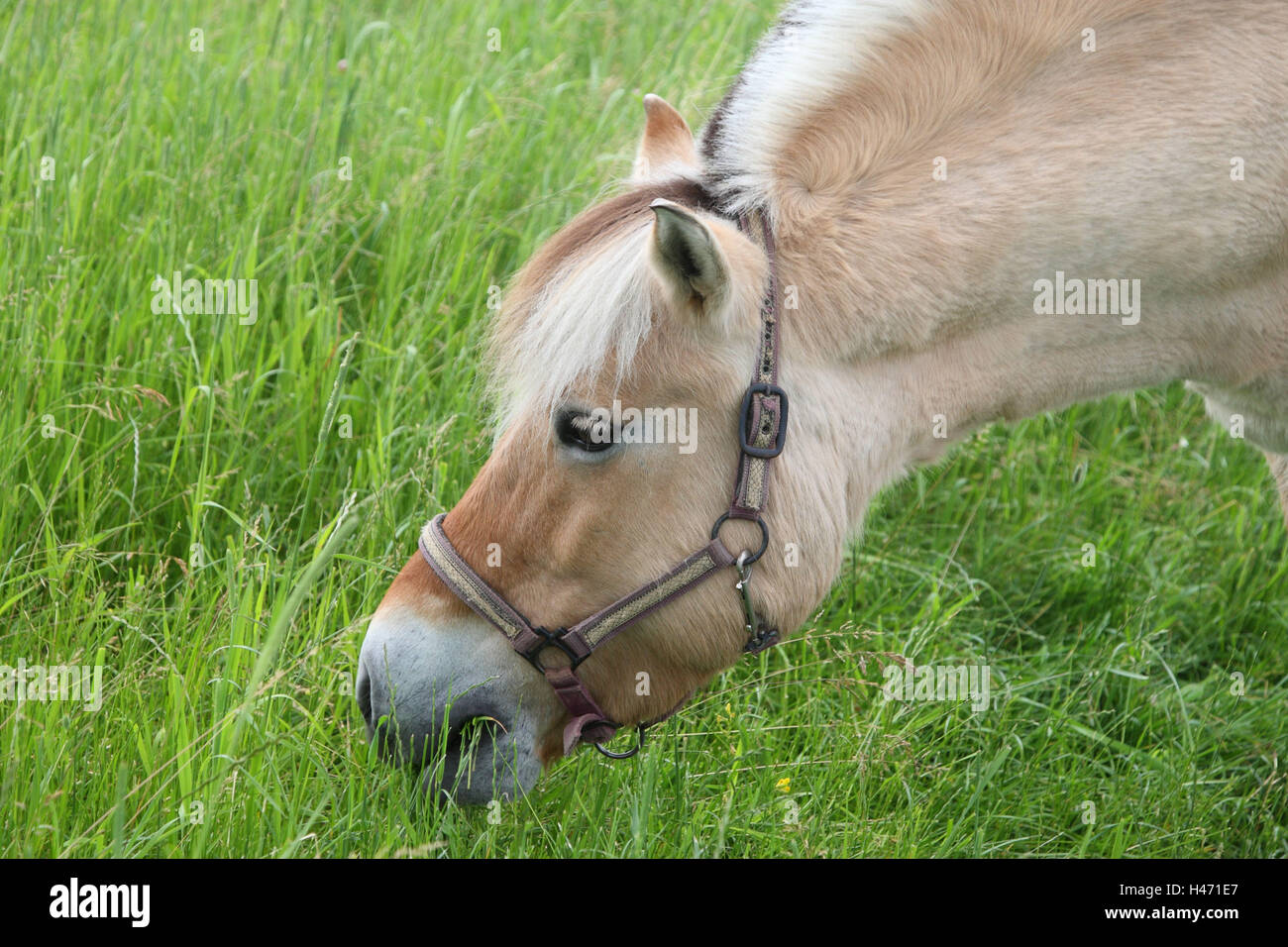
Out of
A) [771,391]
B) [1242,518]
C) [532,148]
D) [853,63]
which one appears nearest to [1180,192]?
[853,63]

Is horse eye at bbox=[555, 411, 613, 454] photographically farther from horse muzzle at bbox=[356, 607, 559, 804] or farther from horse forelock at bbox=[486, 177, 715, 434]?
horse muzzle at bbox=[356, 607, 559, 804]

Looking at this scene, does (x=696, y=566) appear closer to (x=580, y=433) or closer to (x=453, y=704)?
(x=580, y=433)

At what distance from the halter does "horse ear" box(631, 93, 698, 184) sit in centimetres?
36

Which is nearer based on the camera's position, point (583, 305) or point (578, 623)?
point (583, 305)

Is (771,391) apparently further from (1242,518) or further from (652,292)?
(1242,518)

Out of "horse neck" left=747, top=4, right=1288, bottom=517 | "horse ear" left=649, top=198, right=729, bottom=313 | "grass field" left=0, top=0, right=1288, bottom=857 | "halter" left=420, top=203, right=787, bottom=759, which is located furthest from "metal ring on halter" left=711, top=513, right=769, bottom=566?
"grass field" left=0, top=0, right=1288, bottom=857

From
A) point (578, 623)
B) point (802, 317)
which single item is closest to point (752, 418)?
point (802, 317)

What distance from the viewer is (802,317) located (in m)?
2.34

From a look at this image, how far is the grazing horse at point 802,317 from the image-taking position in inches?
91.1

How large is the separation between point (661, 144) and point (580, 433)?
81 cm

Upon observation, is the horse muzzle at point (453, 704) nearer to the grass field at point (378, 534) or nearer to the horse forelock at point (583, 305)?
the grass field at point (378, 534)

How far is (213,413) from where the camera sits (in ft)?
11.1

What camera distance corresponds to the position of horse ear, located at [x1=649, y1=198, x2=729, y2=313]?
207 centimetres
